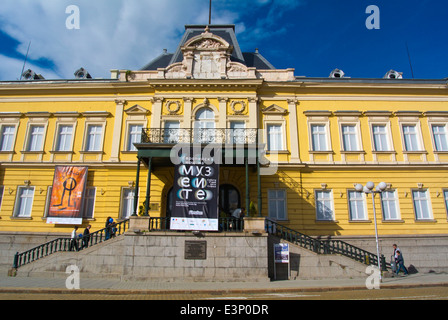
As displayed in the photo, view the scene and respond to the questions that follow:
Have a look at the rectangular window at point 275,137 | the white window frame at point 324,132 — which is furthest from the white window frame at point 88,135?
the white window frame at point 324,132

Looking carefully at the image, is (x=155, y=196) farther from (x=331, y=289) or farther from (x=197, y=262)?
(x=331, y=289)

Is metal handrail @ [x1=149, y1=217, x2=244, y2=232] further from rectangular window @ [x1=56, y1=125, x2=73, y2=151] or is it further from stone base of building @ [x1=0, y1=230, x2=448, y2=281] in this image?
rectangular window @ [x1=56, y1=125, x2=73, y2=151]

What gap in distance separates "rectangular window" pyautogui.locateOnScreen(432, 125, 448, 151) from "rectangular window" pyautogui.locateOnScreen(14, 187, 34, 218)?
2829 centimetres

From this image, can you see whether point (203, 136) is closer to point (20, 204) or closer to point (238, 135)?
point (238, 135)

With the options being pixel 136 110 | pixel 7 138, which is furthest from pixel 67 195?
pixel 136 110

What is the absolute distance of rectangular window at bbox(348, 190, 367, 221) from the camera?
18.0m

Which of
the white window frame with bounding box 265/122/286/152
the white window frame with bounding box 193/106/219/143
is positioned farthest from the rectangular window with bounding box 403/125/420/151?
the white window frame with bounding box 193/106/219/143

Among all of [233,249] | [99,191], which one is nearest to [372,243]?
[233,249]

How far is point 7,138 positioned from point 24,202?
506 centimetres

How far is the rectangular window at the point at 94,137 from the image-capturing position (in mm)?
19641

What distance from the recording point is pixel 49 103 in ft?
67.3

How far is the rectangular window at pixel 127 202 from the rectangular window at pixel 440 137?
21356 mm

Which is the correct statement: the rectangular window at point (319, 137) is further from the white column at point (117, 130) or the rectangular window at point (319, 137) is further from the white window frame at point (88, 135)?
the white window frame at point (88, 135)
